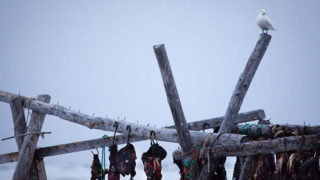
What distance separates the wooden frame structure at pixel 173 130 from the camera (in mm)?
3441

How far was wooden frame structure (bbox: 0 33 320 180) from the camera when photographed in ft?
11.3

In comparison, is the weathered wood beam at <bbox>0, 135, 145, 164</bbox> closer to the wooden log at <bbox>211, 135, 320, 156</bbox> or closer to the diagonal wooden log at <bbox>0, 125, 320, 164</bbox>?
the diagonal wooden log at <bbox>0, 125, 320, 164</bbox>

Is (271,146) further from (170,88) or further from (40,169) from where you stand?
(40,169)

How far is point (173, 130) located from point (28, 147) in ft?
10.00

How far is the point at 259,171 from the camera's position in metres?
3.72

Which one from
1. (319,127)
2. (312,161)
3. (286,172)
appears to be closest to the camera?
(312,161)

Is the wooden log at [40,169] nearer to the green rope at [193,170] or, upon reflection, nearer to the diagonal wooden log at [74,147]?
the diagonal wooden log at [74,147]

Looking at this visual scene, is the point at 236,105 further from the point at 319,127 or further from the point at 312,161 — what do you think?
the point at 312,161

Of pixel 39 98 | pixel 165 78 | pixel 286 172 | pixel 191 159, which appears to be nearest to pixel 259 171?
pixel 286 172

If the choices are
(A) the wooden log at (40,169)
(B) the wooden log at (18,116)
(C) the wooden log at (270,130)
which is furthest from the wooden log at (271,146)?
(B) the wooden log at (18,116)

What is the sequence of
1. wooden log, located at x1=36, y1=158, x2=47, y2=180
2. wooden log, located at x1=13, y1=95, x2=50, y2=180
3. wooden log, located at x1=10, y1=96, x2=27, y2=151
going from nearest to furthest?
wooden log, located at x1=13, y1=95, x2=50, y2=180 < wooden log, located at x1=10, y1=96, x2=27, y2=151 < wooden log, located at x1=36, y1=158, x2=47, y2=180

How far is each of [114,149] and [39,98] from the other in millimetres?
2039

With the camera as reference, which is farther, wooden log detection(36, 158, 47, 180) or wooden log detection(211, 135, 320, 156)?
wooden log detection(36, 158, 47, 180)

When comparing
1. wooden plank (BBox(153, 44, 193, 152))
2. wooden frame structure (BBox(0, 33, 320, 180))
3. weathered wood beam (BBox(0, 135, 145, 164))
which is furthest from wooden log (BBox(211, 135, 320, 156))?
weathered wood beam (BBox(0, 135, 145, 164))
